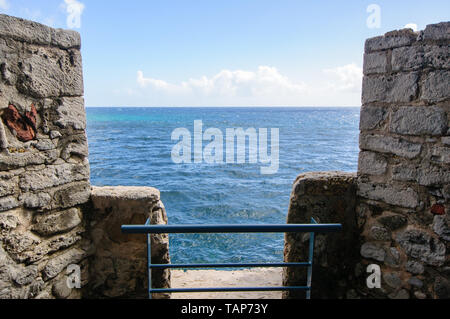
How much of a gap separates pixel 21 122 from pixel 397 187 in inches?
101

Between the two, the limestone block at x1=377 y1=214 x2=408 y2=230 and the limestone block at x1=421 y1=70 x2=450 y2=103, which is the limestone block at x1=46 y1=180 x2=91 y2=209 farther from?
the limestone block at x1=421 y1=70 x2=450 y2=103

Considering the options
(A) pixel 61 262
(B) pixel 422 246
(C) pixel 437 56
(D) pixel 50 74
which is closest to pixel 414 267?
(B) pixel 422 246

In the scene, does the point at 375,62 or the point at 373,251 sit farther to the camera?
the point at 373,251

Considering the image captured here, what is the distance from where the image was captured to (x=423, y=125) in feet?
7.61

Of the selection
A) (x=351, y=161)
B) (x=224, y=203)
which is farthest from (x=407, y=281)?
(x=351, y=161)

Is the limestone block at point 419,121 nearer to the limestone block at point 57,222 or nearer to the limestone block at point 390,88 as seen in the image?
the limestone block at point 390,88

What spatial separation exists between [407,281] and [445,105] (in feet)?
4.10

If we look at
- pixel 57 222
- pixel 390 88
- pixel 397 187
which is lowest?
pixel 57 222

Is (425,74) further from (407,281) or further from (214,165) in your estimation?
(214,165)

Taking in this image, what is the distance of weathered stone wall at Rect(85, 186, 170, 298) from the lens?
2580mm

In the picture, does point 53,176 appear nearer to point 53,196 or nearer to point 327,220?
point 53,196

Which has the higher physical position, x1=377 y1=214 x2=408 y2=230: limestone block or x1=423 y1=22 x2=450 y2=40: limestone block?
x1=423 y1=22 x2=450 y2=40: limestone block

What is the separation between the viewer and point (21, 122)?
7.16ft

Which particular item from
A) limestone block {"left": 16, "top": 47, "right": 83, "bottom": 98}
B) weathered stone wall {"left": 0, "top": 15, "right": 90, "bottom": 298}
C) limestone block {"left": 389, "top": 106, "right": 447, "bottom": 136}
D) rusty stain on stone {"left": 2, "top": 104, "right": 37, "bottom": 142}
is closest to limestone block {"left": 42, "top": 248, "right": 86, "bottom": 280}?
weathered stone wall {"left": 0, "top": 15, "right": 90, "bottom": 298}
